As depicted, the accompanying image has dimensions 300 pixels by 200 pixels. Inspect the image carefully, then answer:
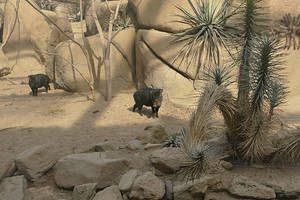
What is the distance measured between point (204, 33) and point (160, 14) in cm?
168

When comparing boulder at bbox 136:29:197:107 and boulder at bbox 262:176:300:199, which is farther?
boulder at bbox 136:29:197:107

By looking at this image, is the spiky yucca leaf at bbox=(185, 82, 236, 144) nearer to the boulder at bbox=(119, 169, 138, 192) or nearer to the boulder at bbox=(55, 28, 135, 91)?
the boulder at bbox=(119, 169, 138, 192)

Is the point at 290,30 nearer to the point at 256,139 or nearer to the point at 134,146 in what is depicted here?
the point at 256,139

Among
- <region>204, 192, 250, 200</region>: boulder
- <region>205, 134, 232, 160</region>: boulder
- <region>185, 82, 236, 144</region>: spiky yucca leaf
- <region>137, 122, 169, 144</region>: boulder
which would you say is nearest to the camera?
<region>185, 82, 236, 144</region>: spiky yucca leaf

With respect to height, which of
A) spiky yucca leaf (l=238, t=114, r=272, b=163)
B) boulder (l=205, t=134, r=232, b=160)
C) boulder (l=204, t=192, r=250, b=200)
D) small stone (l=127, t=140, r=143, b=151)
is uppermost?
spiky yucca leaf (l=238, t=114, r=272, b=163)

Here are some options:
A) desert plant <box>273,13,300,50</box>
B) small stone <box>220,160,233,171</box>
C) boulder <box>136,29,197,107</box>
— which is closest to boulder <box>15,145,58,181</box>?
small stone <box>220,160,233,171</box>

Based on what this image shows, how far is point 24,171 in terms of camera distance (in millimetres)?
3662

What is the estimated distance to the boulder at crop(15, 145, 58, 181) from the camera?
12.0 ft

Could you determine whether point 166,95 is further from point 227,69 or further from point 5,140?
point 227,69

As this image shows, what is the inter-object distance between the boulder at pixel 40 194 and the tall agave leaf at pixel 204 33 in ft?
17.8

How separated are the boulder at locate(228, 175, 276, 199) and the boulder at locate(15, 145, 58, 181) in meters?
2.47

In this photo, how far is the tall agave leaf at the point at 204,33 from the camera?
7.58 m

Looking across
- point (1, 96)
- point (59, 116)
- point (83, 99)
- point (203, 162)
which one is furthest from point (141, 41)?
point (203, 162)

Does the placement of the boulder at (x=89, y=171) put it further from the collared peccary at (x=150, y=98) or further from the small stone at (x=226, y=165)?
the collared peccary at (x=150, y=98)
